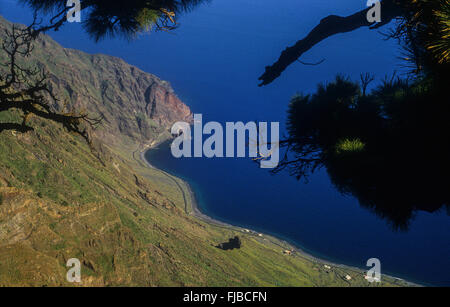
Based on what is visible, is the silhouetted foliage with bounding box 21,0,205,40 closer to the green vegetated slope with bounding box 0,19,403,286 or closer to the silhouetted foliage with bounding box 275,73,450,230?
the silhouetted foliage with bounding box 275,73,450,230

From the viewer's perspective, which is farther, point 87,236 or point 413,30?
point 87,236

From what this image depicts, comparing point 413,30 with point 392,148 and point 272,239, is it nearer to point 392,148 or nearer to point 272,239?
point 392,148

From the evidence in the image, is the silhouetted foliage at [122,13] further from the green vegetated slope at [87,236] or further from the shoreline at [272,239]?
the shoreline at [272,239]

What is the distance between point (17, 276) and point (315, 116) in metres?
13.1

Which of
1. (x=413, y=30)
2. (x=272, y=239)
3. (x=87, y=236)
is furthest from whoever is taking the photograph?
(x=272, y=239)

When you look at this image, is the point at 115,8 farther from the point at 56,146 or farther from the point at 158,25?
the point at 56,146

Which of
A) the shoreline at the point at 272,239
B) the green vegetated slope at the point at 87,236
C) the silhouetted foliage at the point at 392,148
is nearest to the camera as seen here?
the silhouetted foliage at the point at 392,148

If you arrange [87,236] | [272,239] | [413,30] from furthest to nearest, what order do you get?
[272,239] → [87,236] → [413,30]

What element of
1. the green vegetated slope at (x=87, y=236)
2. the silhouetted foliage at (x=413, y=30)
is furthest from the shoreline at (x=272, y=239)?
the silhouetted foliage at (x=413, y=30)

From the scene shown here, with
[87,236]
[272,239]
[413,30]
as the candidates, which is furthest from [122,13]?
[272,239]

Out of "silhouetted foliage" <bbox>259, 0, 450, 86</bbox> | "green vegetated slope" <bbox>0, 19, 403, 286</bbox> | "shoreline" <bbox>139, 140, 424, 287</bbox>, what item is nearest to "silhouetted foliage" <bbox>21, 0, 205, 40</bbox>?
"silhouetted foliage" <bbox>259, 0, 450, 86</bbox>

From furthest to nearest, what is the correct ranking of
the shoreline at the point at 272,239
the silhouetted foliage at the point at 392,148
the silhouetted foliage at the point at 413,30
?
the shoreline at the point at 272,239, the silhouetted foliage at the point at 392,148, the silhouetted foliage at the point at 413,30

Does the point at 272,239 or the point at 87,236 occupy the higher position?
the point at 87,236

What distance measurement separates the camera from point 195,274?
43.7 m
